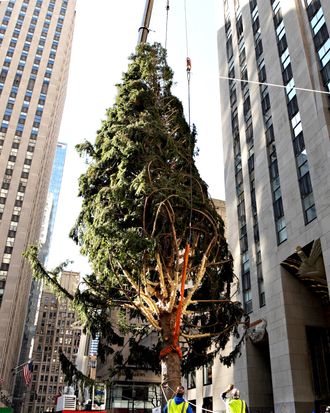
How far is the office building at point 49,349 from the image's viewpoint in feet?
385

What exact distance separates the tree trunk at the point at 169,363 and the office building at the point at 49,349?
10545 centimetres

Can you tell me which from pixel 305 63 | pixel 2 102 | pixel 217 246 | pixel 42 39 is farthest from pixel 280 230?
pixel 42 39

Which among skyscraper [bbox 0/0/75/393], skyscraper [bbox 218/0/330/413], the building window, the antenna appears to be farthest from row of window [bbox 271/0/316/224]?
skyscraper [bbox 0/0/75/393]

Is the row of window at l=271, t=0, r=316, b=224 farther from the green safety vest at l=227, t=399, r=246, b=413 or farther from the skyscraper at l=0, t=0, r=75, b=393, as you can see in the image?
the skyscraper at l=0, t=0, r=75, b=393

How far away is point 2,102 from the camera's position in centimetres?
7969

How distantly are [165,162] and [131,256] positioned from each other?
190 inches

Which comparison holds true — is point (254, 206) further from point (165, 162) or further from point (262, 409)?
point (165, 162)

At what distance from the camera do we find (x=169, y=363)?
528 inches

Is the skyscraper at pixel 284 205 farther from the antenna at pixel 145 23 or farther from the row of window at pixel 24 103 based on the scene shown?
the row of window at pixel 24 103

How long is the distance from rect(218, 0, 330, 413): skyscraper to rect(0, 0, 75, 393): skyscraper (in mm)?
43243

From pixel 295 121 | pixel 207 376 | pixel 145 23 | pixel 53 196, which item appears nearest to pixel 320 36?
pixel 295 121

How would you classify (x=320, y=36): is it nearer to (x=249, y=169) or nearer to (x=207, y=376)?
(x=249, y=169)

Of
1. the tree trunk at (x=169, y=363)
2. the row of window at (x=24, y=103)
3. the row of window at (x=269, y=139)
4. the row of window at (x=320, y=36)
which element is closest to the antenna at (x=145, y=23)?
the row of window at (x=320, y=36)

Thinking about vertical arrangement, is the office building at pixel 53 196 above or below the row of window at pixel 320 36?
above
